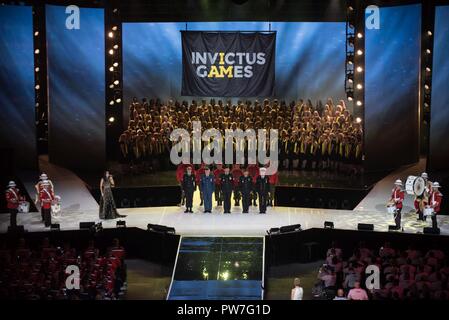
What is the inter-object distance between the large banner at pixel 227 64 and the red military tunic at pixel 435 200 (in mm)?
6143

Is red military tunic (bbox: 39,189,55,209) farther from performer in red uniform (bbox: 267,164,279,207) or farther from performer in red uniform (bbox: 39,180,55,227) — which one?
performer in red uniform (bbox: 267,164,279,207)

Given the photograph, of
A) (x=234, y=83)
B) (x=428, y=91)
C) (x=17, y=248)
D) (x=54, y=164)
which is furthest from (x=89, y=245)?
(x=428, y=91)

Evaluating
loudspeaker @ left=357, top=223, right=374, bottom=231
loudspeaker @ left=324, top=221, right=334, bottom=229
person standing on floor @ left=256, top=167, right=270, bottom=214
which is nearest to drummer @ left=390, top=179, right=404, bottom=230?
loudspeaker @ left=357, top=223, right=374, bottom=231

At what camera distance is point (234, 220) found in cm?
2114

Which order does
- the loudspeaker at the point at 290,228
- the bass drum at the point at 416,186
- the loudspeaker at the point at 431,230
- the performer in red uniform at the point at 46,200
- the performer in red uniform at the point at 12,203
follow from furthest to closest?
the bass drum at the point at 416,186 < the performer in red uniform at the point at 46,200 < the performer in red uniform at the point at 12,203 < the loudspeaker at the point at 290,228 < the loudspeaker at the point at 431,230

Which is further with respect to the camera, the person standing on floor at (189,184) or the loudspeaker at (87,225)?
the person standing on floor at (189,184)

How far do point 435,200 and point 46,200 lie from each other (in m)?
7.81

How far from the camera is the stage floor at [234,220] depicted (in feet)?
66.5

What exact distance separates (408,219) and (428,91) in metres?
3.79

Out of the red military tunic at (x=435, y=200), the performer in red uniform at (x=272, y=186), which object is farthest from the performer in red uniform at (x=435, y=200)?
the performer in red uniform at (x=272, y=186)

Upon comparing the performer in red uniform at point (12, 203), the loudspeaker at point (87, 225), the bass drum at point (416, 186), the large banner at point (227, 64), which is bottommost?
the loudspeaker at point (87, 225)

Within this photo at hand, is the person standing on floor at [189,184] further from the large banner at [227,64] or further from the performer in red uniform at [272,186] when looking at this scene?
the large banner at [227,64]

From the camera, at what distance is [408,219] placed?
2088 centimetres

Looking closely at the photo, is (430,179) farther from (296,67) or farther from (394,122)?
(296,67)
